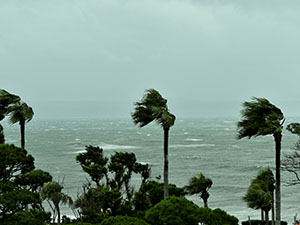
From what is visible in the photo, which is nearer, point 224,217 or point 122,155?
point 224,217

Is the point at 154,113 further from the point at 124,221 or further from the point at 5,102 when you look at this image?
the point at 5,102

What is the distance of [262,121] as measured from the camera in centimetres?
1515

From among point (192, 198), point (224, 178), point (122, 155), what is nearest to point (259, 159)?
point (224, 178)

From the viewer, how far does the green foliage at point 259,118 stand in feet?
49.1

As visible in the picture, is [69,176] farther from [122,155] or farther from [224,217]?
[224,217]

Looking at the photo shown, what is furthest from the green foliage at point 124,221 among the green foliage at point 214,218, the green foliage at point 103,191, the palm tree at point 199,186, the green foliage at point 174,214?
the palm tree at point 199,186

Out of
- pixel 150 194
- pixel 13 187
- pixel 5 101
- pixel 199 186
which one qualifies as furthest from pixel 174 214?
pixel 5 101

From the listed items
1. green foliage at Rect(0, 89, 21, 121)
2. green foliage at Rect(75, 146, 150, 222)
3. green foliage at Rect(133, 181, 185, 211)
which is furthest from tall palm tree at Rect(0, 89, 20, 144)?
green foliage at Rect(133, 181, 185, 211)

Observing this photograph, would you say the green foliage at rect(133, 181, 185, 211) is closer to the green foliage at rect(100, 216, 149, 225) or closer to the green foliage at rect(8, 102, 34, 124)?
the green foliage at rect(8, 102, 34, 124)

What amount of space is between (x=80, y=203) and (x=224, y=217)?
10868 millimetres

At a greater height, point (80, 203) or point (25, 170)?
point (25, 170)

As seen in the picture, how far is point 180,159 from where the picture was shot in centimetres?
9450

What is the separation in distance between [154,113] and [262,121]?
526cm

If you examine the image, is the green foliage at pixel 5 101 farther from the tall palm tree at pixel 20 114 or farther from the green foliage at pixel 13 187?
the green foliage at pixel 13 187
